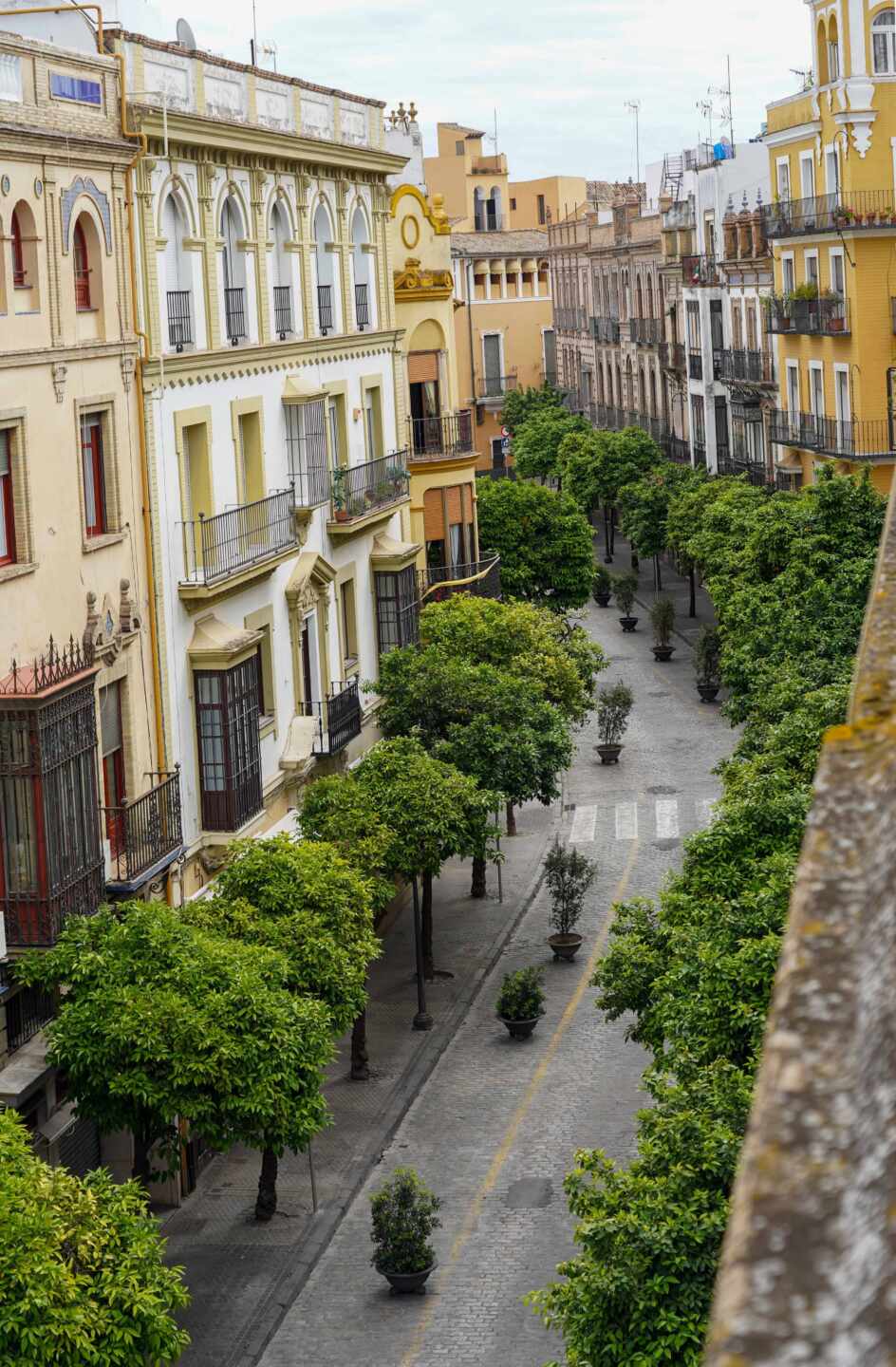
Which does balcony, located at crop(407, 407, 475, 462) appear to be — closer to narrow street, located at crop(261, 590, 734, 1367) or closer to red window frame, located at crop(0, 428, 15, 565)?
narrow street, located at crop(261, 590, 734, 1367)

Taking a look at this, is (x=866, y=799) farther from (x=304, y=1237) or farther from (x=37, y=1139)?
(x=304, y=1237)

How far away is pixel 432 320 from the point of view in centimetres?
4531

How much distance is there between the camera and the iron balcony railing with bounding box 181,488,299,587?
94.4 ft

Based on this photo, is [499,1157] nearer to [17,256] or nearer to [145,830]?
[145,830]

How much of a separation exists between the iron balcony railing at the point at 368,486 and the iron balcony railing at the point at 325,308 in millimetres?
2640

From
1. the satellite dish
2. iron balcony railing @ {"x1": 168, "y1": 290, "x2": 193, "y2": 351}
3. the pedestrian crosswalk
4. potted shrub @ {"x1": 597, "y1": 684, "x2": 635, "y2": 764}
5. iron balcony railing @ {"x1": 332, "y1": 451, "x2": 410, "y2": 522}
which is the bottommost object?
the pedestrian crosswalk

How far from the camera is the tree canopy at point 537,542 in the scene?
63062 millimetres

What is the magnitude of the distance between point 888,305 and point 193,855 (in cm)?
3292

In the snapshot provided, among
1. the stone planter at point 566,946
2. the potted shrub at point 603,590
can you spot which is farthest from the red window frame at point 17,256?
the potted shrub at point 603,590

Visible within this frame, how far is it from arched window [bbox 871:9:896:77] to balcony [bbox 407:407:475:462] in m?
17.7

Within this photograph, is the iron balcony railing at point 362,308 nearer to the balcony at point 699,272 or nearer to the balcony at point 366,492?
the balcony at point 366,492

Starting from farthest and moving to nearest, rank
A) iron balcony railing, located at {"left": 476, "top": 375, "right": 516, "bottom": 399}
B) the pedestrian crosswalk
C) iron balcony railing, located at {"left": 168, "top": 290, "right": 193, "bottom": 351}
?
iron balcony railing, located at {"left": 476, "top": 375, "right": 516, "bottom": 399}
the pedestrian crosswalk
iron balcony railing, located at {"left": 168, "top": 290, "right": 193, "bottom": 351}

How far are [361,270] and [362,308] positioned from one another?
0.80m

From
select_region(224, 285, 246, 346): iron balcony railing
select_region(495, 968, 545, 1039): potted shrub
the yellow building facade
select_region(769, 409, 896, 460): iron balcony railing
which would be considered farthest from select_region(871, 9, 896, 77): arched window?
select_region(495, 968, 545, 1039): potted shrub
